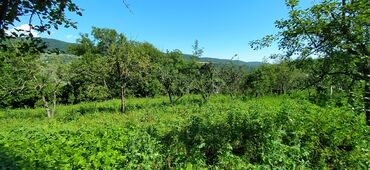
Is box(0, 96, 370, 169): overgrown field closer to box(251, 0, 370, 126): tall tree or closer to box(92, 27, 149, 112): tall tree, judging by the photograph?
box(251, 0, 370, 126): tall tree

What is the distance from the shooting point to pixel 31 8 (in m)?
2.59

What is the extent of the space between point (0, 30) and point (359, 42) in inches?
185

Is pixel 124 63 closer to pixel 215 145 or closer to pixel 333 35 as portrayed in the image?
pixel 215 145

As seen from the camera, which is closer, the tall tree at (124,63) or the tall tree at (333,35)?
the tall tree at (333,35)

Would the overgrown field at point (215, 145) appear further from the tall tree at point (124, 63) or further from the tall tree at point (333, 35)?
the tall tree at point (124, 63)

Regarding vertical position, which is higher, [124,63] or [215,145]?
[124,63]

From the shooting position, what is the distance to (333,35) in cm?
556

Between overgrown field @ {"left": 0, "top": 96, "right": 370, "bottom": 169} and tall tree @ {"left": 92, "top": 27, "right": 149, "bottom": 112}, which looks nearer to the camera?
overgrown field @ {"left": 0, "top": 96, "right": 370, "bottom": 169}

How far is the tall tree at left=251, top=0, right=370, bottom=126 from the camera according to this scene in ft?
15.2

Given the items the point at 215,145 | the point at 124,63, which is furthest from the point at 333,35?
the point at 124,63

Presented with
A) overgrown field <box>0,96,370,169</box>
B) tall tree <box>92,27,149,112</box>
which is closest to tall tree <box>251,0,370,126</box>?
overgrown field <box>0,96,370,169</box>

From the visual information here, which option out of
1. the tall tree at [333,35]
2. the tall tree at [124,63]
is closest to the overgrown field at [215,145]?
the tall tree at [333,35]

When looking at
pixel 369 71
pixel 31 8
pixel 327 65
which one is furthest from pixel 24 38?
pixel 327 65

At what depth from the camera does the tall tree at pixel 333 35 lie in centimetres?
463
